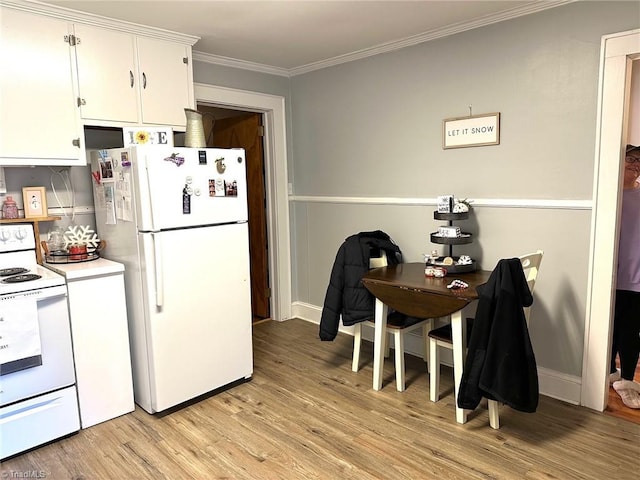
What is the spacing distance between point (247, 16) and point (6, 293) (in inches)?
75.8

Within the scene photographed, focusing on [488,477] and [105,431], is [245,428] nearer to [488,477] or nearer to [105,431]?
[105,431]

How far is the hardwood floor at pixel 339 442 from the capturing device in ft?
6.93

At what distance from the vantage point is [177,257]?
2594 mm

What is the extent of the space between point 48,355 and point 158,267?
0.68 m

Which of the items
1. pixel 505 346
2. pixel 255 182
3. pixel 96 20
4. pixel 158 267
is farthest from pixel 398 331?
pixel 96 20

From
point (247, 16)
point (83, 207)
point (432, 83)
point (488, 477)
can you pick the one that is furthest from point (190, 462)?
point (432, 83)

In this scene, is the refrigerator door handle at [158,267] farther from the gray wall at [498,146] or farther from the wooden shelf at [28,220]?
the gray wall at [498,146]

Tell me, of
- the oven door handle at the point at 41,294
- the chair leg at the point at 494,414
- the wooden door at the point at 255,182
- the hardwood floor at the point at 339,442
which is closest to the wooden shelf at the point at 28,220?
the oven door handle at the point at 41,294

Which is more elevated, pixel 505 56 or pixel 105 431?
pixel 505 56

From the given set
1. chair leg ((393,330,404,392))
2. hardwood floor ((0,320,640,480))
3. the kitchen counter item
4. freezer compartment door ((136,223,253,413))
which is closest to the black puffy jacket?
chair leg ((393,330,404,392))

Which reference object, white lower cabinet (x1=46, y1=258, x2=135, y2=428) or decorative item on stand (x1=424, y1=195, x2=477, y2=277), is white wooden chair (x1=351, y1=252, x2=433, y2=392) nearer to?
decorative item on stand (x1=424, y1=195, x2=477, y2=277)

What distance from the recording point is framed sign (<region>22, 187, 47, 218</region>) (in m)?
2.69

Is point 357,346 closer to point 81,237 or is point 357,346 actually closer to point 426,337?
point 426,337

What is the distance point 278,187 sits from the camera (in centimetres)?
408
